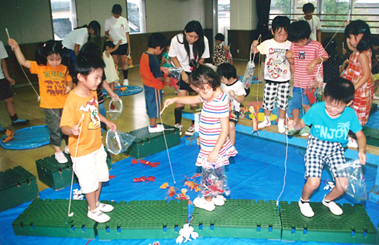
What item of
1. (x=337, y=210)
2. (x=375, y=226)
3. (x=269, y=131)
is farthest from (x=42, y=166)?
(x=375, y=226)

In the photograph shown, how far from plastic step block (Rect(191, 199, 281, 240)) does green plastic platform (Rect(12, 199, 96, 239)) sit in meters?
0.84

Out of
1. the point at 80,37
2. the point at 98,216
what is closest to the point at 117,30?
the point at 80,37

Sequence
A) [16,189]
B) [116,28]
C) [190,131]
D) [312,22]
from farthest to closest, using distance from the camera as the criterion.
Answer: [116,28] < [312,22] < [190,131] < [16,189]

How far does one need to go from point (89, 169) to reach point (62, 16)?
301 inches

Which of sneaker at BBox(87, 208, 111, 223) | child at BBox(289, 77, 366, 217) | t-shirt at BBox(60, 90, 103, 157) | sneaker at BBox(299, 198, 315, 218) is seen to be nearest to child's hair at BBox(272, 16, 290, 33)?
child at BBox(289, 77, 366, 217)

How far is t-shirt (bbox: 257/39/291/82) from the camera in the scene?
354 cm

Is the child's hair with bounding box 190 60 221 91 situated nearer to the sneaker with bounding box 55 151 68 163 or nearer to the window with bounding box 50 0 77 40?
the sneaker with bounding box 55 151 68 163

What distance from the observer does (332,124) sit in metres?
2.36

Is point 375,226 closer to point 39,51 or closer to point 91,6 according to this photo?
point 39,51

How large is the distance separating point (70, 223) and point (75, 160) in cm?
52

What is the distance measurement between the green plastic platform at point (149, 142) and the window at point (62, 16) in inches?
238

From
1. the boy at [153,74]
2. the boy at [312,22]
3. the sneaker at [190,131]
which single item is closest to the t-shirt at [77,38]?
the boy at [153,74]

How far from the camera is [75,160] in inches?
94.3

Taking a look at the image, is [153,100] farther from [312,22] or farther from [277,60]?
[312,22]
